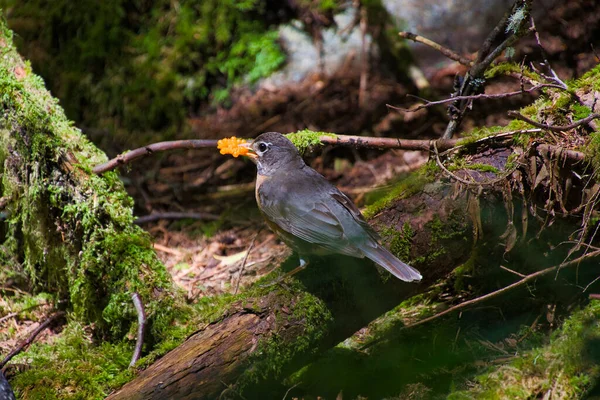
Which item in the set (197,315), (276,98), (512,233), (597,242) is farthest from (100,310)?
(276,98)

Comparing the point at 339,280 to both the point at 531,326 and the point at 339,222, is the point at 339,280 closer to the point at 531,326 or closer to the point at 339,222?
the point at 339,222

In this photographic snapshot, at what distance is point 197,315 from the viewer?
4238 mm

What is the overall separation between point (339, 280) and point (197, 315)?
1199 mm

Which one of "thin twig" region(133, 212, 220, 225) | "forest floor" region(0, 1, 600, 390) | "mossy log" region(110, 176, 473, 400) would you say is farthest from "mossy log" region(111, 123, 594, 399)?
Answer: "thin twig" region(133, 212, 220, 225)

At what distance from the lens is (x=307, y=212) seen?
399 centimetres

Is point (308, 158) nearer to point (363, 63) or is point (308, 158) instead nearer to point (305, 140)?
point (305, 140)

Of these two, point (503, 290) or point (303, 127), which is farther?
point (303, 127)

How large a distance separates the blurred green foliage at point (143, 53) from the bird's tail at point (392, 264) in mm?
4990

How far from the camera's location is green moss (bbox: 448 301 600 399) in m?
3.09

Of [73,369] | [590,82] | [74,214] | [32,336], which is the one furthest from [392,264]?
[32,336]

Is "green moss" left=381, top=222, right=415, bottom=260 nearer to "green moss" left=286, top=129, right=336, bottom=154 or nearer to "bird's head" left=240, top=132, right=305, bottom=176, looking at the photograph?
"bird's head" left=240, top=132, right=305, bottom=176

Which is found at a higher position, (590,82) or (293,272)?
(590,82)

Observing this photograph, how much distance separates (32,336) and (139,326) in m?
1.07

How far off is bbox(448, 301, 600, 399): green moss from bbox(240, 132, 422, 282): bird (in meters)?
0.71
